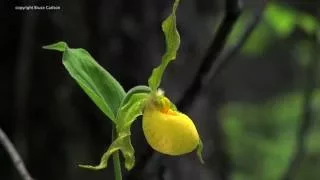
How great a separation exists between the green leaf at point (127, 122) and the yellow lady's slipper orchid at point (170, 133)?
15mm

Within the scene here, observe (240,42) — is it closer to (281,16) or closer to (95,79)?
(95,79)

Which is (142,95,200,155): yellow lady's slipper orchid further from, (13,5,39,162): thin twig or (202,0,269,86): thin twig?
(13,5,39,162): thin twig

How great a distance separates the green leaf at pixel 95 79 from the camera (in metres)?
0.66

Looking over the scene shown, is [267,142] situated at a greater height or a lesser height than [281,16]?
lesser

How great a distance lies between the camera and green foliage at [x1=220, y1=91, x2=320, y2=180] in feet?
7.57

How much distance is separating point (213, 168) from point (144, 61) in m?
0.37

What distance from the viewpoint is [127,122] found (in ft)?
2.17

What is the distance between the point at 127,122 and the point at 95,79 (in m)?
0.05

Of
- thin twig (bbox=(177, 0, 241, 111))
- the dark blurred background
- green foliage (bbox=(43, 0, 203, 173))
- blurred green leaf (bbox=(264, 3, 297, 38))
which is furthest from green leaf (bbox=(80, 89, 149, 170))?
blurred green leaf (bbox=(264, 3, 297, 38))

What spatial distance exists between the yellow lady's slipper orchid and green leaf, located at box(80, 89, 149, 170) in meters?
0.02

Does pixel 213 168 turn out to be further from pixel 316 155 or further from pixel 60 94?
pixel 316 155

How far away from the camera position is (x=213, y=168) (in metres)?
1.54

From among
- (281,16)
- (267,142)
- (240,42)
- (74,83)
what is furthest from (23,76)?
(267,142)

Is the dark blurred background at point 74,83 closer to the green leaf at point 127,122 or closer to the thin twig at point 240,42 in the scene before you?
the thin twig at point 240,42
